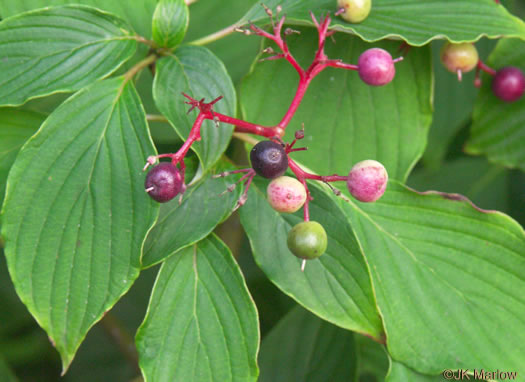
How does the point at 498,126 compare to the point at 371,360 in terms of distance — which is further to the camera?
the point at 371,360

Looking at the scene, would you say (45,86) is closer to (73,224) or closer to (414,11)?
(73,224)

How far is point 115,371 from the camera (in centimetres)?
148

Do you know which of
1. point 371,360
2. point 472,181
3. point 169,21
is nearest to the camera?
point 169,21

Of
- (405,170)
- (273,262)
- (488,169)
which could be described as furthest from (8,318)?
(488,169)

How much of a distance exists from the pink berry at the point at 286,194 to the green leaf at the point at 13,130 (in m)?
0.45

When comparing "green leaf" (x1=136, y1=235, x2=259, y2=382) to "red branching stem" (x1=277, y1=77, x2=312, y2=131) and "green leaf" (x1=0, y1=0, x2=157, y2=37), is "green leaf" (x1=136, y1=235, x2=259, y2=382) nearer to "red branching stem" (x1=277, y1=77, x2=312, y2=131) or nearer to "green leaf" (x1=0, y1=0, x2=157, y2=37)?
"red branching stem" (x1=277, y1=77, x2=312, y2=131)

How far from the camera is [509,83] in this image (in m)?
1.03

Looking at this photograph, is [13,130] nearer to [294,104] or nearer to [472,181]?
[294,104]

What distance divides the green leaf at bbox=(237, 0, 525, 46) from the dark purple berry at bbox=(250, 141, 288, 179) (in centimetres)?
25

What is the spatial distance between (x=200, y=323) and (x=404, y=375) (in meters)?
0.34

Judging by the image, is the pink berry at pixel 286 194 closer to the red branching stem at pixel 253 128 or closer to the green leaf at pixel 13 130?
the red branching stem at pixel 253 128

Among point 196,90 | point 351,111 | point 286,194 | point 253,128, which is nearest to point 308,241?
point 286,194

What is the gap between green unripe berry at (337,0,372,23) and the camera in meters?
0.81

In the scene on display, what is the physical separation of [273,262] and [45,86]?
1.40ft
